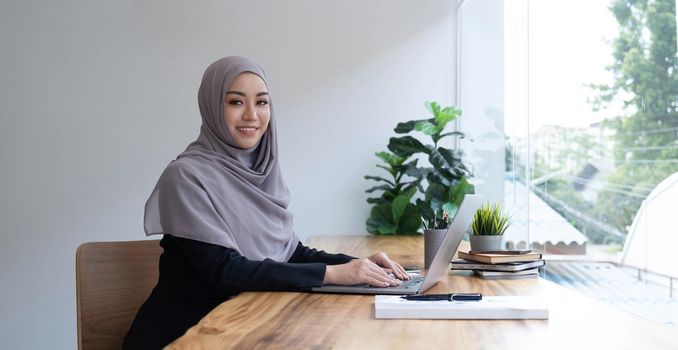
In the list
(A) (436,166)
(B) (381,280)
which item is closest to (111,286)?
(B) (381,280)

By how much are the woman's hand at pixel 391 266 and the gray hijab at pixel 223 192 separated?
1.11 feet

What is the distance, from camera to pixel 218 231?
6.20 feet

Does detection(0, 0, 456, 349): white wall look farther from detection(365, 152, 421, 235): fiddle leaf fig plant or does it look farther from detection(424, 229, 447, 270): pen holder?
detection(424, 229, 447, 270): pen holder

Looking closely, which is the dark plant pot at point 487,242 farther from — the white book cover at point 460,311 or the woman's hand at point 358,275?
the white book cover at point 460,311

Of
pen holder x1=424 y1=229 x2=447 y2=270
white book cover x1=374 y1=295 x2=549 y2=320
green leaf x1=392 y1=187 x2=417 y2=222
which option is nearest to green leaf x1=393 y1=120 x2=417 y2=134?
green leaf x1=392 y1=187 x2=417 y2=222

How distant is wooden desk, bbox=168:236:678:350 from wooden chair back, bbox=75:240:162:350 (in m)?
0.46

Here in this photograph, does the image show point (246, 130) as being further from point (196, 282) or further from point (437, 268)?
point (437, 268)

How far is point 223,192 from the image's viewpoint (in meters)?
2.05

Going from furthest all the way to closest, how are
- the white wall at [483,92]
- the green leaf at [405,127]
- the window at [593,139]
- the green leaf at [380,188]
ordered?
the green leaf at [380,188] < the green leaf at [405,127] < the white wall at [483,92] < the window at [593,139]

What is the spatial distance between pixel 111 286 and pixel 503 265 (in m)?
1.01

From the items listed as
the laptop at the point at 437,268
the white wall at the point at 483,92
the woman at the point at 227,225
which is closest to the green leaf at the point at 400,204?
the white wall at the point at 483,92

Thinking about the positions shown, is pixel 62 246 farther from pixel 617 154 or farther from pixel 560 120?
pixel 617 154

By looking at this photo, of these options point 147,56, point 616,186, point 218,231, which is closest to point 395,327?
point 218,231

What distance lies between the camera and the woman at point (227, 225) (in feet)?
5.84
